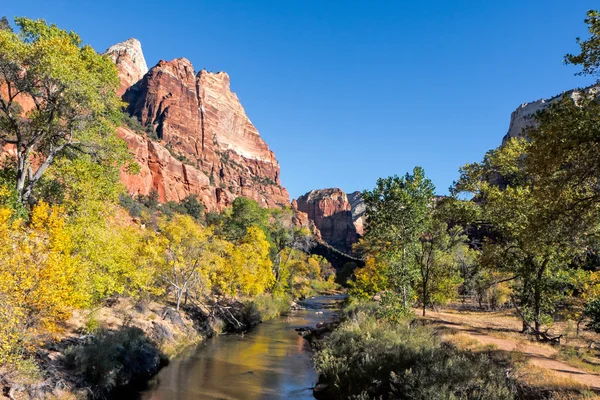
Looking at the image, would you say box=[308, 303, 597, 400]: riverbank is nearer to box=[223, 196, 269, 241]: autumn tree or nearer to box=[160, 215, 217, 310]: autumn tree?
box=[160, 215, 217, 310]: autumn tree

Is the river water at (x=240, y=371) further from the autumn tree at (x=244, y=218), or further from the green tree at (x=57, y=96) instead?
the autumn tree at (x=244, y=218)

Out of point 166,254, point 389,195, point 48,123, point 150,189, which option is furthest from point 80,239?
point 150,189

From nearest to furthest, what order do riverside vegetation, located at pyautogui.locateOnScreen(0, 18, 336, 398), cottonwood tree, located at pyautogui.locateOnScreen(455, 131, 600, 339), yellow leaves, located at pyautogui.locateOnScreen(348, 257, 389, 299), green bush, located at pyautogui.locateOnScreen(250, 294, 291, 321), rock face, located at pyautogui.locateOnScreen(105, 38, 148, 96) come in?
1. cottonwood tree, located at pyautogui.locateOnScreen(455, 131, 600, 339)
2. riverside vegetation, located at pyautogui.locateOnScreen(0, 18, 336, 398)
3. yellow leaves, located at pyautogui.locateOnScreen(348, 257, 389, 299)
4. green bush, located at pyautogui.locateOnScreen(250, 294, 291, 321)
5. rock face, located at pyautogui.locateOnScreen(105, 38, 148, 96)

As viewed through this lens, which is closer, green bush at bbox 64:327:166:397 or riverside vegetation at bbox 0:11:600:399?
riverside vegetation at bbox 0:11:600:399

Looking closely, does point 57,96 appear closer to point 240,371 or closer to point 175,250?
point 175,250

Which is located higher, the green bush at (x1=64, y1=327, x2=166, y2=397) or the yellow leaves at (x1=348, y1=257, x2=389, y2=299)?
the yellow leaves at (x1=348, y1=257, x2=389, y2=299)

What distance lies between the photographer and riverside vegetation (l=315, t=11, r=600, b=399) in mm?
9227

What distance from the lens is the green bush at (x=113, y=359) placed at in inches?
578

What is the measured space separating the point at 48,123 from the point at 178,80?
140881 millimetres

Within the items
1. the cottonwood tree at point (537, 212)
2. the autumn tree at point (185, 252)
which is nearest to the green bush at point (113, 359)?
the autumn tree at point (185, 252)

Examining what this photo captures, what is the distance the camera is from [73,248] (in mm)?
17531

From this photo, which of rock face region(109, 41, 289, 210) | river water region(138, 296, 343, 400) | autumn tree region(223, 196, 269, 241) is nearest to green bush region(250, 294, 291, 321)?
river water region(138, 296, 343, 400)

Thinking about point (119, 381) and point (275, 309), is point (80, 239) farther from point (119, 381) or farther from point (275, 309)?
point (275, 309)

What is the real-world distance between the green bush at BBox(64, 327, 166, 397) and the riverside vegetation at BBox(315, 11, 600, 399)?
28.9 ft
